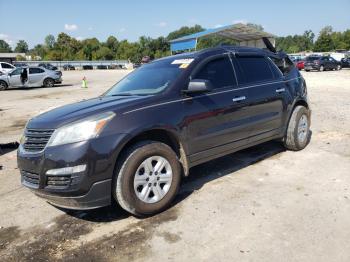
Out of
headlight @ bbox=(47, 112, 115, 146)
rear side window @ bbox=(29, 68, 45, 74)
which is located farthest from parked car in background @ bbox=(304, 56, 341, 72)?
headlight @ bbox=(47, 112, 115, 146)

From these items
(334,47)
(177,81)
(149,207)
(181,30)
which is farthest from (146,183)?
(181,30)

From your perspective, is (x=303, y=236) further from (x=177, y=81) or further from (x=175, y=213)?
(x=177, y=81)

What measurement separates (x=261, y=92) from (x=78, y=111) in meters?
2.69

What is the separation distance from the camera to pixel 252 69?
5.73 m

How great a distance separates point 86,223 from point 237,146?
2.26 m

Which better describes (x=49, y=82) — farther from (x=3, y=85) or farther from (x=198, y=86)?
(x=198, y=86)

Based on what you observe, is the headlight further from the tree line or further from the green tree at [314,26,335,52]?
the green tree at [314,26,335,52]

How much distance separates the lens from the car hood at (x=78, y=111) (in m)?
4.04

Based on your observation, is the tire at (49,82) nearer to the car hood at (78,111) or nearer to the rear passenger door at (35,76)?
the rear passenger door at (35,76)

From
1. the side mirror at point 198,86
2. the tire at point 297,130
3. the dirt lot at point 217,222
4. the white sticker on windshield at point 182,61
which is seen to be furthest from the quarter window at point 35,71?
the side mirror at point 198,86

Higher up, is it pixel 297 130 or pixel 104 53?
pixel 104 53

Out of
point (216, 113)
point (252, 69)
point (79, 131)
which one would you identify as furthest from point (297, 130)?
point (79, 131)

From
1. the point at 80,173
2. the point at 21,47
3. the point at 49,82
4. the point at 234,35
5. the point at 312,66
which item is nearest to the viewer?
the point at 80,173

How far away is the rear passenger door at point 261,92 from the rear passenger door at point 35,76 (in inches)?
888
